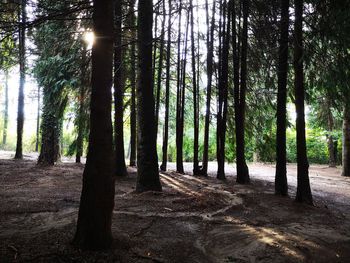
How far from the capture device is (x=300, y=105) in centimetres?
880

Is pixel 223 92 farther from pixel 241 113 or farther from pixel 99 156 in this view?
pixel 99 156

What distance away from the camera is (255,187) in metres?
11.2

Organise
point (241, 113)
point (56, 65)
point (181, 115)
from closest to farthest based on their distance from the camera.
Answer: point (56, 65), point (241, 113), point (181, 115)

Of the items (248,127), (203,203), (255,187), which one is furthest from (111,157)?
(248,127)

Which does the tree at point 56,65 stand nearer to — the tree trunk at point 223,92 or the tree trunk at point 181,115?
the tree trunk at point 181,115

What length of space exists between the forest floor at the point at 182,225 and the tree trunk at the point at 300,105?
457 millimetres

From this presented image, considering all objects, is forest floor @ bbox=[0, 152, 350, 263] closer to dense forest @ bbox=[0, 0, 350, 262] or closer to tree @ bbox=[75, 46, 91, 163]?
dense forest @ bbox=[0, 0, 350, 262]

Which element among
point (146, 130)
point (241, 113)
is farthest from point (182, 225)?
point (241, 113)

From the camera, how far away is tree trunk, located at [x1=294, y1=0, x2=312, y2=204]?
870 centimetres

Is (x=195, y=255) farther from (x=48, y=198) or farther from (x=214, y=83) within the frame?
(x=214, y=83)

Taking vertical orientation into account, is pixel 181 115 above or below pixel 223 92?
below

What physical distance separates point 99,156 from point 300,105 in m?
5.93

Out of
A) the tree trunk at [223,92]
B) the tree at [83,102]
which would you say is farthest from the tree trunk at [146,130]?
the tree trunk at [223,92]

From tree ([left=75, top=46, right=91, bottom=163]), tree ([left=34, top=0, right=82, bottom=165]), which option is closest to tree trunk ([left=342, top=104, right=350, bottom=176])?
tree ([left=75, top=46, right=91, bottom=163])
